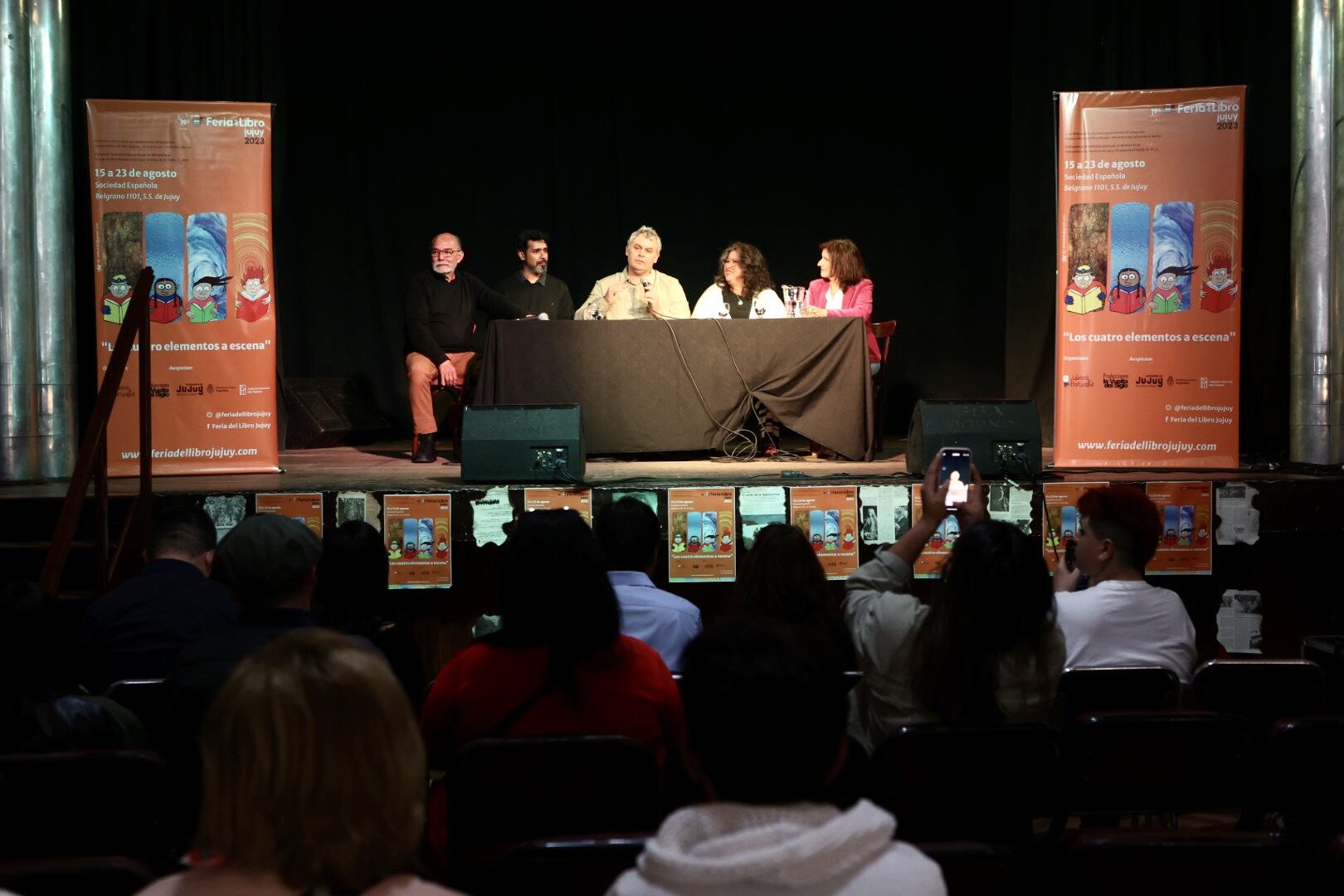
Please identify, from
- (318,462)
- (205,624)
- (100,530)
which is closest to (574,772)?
(205,624)

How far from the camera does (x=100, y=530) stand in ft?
13.7

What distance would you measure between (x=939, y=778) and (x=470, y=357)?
5085 mm

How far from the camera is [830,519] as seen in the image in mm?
4840

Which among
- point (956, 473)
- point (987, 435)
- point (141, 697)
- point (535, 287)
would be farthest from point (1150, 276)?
point (141, 697)

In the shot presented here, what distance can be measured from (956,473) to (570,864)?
1.77m

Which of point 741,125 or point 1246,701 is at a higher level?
point 741,125

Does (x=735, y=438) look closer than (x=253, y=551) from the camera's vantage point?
No

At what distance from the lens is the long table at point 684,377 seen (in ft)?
19.9

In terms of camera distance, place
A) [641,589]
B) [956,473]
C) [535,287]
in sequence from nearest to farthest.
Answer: [641,589] < [956,473] < [535,287]

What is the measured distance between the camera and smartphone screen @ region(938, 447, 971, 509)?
3055 millimetres

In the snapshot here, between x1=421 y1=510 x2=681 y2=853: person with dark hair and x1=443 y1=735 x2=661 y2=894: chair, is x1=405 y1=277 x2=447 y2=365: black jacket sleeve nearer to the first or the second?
x1=421 y1=510 x2=681 y2=853: person with dark hair

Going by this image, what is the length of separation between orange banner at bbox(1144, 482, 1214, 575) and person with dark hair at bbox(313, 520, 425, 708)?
128 inches

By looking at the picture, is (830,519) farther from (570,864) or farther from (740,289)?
(570,864)

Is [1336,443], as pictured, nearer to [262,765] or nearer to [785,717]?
[785,717]
